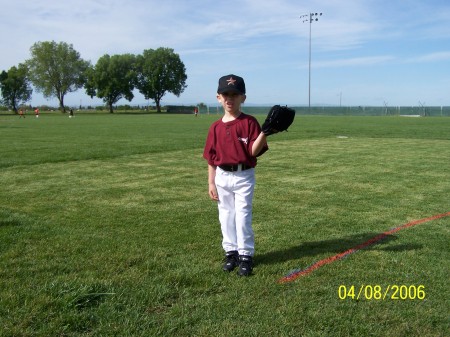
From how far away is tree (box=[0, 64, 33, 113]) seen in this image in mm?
99562

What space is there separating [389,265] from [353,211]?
7.36ft

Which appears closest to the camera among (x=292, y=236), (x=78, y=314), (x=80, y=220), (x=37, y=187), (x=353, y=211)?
(x=78, y=314)

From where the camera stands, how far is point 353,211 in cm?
654

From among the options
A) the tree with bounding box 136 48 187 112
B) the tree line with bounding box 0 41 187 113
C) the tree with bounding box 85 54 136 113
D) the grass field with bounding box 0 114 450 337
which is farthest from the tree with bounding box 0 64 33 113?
the grass field with bounding box 0 114 450 337

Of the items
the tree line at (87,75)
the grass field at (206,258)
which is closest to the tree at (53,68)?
the tree line at (87,75)

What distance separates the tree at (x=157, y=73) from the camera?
10381 centimetres

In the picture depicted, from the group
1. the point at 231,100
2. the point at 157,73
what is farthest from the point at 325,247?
the point at 157,73

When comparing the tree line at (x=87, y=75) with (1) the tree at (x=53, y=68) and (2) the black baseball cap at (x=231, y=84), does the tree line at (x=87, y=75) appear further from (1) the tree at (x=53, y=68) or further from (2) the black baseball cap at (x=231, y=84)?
(2) the black baseball cap at (x=231, y=84)

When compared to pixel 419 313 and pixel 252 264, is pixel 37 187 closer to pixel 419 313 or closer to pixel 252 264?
pixel 252 264

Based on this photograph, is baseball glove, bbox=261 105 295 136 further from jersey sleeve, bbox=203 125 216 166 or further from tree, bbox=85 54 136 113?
tree, bbox=85 54 136 113

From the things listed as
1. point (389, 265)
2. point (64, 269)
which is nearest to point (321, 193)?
point (389, 265)

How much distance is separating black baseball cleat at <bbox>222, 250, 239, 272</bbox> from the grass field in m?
0.09

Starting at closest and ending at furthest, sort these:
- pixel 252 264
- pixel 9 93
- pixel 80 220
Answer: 1. pixel 252 264
2. pixel 80 220
3. pixel 9 93
